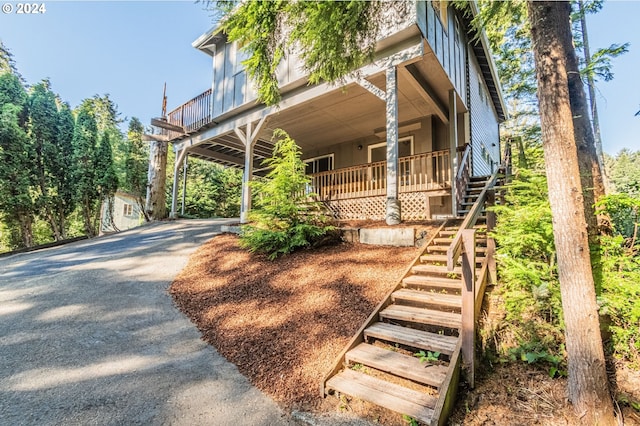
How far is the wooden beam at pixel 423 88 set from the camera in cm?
696

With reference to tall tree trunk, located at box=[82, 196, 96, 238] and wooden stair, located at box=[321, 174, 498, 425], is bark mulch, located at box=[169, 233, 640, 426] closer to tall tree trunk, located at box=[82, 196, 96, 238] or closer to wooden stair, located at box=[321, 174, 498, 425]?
wooden stair, located at box=[321, 174, 498, 425]

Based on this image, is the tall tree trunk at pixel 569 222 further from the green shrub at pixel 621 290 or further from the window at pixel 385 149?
Answer: the window at pixel 385 149

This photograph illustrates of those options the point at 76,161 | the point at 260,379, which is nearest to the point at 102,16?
the point at 76,161

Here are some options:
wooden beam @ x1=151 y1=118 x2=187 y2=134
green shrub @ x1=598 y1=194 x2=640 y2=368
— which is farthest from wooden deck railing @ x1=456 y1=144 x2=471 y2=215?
wooden beam @ x1=151 y1=118 x2=187 y2=134

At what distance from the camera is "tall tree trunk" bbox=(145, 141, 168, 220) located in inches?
480

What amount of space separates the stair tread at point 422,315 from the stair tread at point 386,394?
81 centimetres

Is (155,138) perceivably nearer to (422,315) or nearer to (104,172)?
(104,172)

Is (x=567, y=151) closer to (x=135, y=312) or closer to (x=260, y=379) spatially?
(x=260, y=379)

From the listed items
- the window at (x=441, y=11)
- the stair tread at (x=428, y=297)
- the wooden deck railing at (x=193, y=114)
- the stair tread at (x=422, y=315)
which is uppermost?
the window at (x=441, y=11)

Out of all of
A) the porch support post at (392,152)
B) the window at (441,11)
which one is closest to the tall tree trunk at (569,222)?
the porch support post at (392,152)

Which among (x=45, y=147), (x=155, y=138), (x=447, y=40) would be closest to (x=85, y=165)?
(x=45, y=147)

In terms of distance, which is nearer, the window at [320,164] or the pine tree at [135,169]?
the window at [320,164]

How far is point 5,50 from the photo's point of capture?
2367 centimetres

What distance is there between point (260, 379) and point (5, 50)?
121 feet
